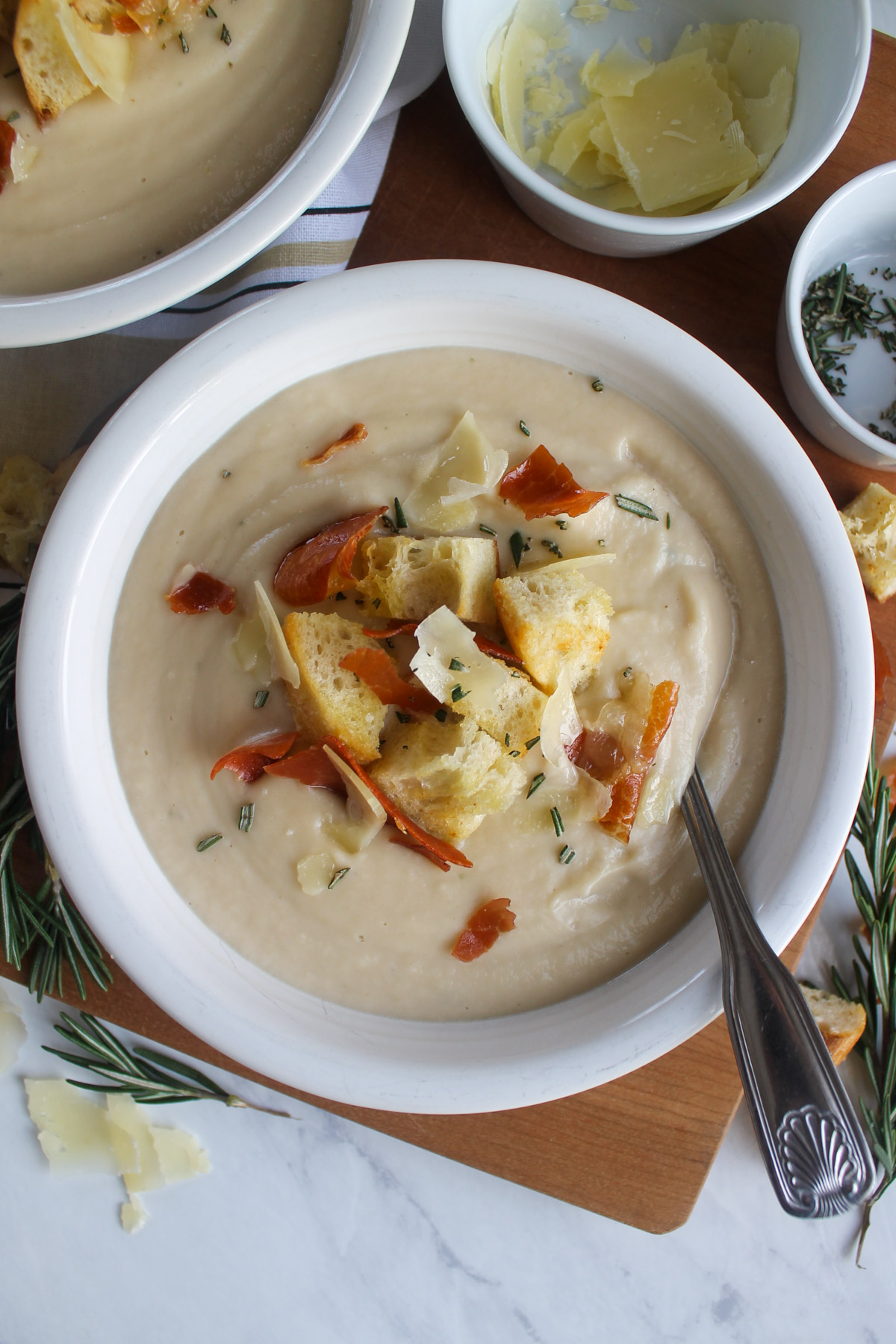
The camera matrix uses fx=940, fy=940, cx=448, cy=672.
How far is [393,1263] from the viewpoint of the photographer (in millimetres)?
2072

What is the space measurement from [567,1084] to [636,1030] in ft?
0.43

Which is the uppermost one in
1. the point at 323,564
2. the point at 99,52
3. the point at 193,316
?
the point at 99,52

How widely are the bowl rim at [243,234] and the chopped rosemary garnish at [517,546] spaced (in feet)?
1.81

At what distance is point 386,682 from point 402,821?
200 mm

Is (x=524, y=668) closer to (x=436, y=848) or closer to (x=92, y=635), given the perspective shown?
(x=436, y=848)

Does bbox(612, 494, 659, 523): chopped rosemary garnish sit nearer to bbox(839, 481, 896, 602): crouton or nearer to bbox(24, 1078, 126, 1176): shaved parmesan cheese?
bbox(839, 481, 896, 602): crouton

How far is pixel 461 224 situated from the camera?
5.60ft

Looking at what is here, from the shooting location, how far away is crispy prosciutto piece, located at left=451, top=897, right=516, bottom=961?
56.1 inches

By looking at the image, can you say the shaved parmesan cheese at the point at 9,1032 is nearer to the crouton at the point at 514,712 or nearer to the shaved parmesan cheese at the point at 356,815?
the shaved parmesan cheese at the point at 356,815

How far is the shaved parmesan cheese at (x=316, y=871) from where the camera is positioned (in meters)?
1.40

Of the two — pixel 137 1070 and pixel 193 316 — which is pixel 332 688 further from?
pixel 137 1070

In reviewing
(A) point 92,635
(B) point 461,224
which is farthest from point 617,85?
(A) point 92,635

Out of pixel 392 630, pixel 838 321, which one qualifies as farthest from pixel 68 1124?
pixel 838 321

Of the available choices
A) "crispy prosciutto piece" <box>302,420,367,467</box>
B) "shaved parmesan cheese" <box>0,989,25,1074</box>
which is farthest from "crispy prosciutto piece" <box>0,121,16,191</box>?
"shaved parmesan cheese" <box>0,989,25,1074</box>
